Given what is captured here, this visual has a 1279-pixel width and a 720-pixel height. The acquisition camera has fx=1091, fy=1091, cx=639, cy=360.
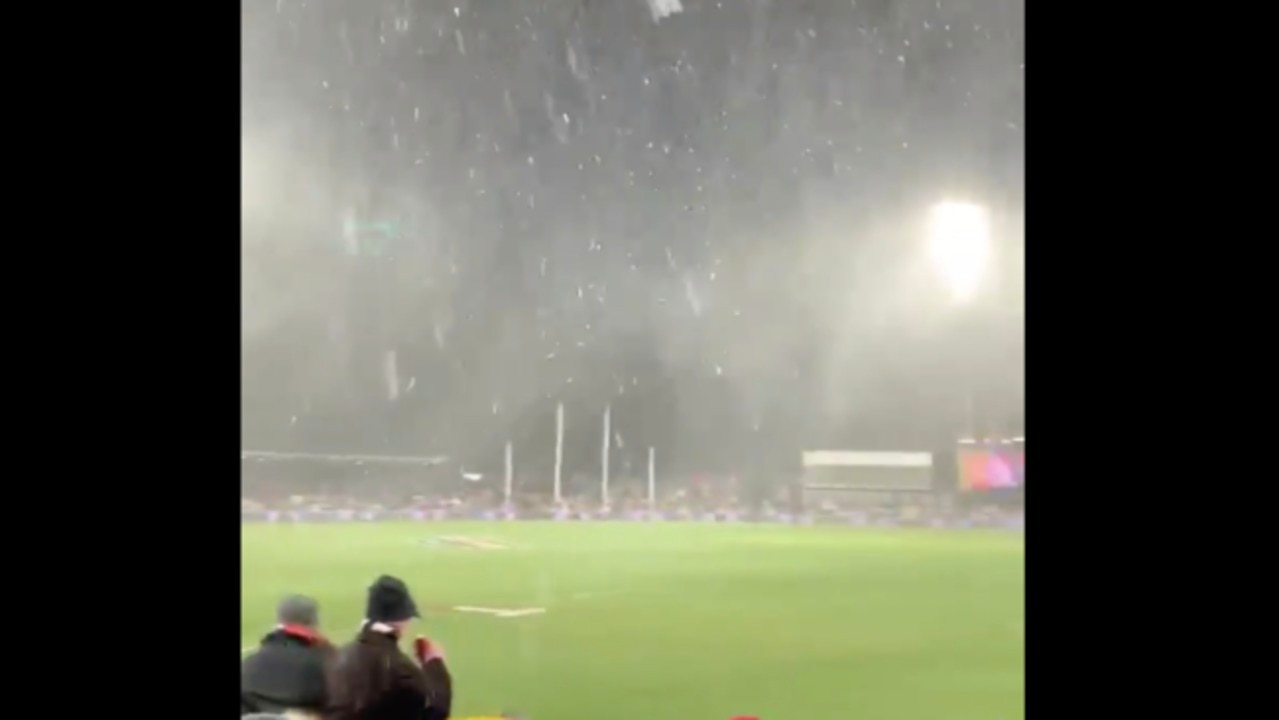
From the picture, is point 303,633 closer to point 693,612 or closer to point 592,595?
point 592,595

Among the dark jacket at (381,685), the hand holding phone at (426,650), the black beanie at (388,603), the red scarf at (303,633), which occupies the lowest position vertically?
the dark jacket at (381,685)

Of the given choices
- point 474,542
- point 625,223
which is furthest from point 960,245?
point 474,542

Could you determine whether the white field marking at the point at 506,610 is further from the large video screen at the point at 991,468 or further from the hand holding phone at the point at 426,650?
the large video screen at the point at 991,468

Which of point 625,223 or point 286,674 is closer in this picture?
point 286,674

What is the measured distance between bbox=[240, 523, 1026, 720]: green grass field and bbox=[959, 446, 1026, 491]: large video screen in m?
0.08

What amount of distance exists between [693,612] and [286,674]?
589 millimetres

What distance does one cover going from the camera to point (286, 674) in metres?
1.55

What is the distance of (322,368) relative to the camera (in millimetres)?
1699

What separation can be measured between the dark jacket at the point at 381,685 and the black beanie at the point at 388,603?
0.02 metres

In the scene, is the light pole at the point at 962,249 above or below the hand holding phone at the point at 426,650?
above

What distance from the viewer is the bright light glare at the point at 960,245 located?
1.62 meters

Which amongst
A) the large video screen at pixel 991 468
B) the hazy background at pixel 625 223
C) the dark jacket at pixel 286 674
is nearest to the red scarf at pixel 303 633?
the dark jacket at pixel 286 674

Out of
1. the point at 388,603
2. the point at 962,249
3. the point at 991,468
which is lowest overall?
the point at 388,603

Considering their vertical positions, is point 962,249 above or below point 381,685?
above
